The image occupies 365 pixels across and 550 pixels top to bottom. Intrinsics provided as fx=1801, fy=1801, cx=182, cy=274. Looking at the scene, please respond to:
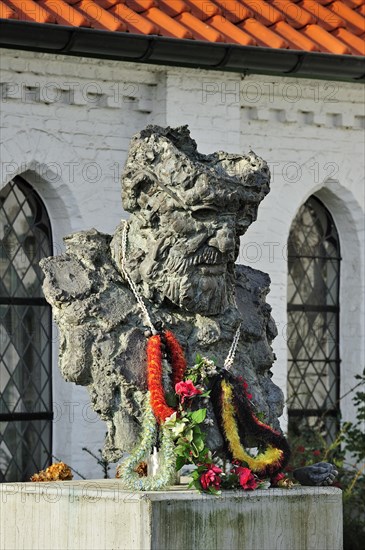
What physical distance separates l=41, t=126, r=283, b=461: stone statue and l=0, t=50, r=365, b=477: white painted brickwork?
4336 mm

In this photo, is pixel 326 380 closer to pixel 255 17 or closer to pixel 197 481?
pixel 255 17

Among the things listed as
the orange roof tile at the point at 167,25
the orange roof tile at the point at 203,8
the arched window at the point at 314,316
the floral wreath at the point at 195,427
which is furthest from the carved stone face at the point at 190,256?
the arched window at the point at 314,316

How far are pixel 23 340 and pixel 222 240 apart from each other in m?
5.16

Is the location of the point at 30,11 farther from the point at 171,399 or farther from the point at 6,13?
the point at 171,399

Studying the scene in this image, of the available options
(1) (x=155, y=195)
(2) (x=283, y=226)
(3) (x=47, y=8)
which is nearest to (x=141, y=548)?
(1) (x=155, y=195)

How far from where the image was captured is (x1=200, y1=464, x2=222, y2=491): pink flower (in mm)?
7398

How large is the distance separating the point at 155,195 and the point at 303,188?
5.83 meters

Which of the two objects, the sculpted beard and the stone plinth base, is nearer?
the stone plinth base

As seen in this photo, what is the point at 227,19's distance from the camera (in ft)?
41.4

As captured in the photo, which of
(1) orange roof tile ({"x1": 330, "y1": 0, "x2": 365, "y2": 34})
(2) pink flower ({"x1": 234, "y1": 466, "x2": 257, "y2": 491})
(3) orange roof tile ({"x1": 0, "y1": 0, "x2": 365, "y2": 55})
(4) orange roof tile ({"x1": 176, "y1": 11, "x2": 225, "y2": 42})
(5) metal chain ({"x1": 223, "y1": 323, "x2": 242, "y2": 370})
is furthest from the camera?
(1) orange roof tile ({"x1": 330, "y1": 0, "x2": 365, "y2": 34})

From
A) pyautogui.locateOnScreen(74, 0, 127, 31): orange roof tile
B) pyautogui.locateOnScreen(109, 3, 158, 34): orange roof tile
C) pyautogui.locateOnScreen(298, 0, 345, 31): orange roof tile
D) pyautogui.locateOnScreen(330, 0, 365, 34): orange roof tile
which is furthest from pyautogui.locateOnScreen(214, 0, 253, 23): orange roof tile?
pyautogui.locateOnScreen(74, 0, 127, 31): orange roof tile

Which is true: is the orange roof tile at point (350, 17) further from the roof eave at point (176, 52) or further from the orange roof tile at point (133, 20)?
the orange roof tile at point (133, 20)

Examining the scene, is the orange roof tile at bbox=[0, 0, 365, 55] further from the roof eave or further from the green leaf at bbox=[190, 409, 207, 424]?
the green leaf at bbox=[190, 409, 207, 424]

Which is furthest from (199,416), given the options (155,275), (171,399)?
(155,275)
